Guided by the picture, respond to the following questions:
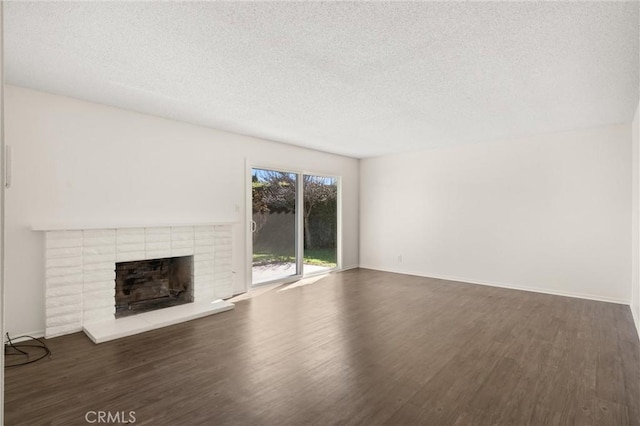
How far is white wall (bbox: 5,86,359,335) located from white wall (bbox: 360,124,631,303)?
10.6 ft

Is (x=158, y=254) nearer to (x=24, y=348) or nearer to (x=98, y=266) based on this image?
(x=98, y=266)

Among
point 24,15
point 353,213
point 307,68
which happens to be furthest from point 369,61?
point 353,213

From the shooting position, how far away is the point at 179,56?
2.58m

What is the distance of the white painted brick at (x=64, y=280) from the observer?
332 cm

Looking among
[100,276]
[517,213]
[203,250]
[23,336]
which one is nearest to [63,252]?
[100,276]

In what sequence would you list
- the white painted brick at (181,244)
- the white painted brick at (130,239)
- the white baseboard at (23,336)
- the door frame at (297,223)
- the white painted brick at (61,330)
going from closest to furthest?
the white baseboard at (23,336) < the white painted brick at (61,330) < the white painted brick at (130,239) < the white painted brick at (181,244) < the door frame at (297,223)

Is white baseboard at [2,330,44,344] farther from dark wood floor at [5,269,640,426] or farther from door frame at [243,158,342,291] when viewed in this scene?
door frame at [243,158,342,291]

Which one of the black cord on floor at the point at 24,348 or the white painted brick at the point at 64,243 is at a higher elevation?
the white painted brick at the point at 64,243

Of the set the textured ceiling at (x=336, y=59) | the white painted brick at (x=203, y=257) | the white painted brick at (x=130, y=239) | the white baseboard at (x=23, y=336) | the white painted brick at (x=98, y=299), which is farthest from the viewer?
the white painted brick at (x=203, y=257)

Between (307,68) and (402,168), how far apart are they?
14.3 feet

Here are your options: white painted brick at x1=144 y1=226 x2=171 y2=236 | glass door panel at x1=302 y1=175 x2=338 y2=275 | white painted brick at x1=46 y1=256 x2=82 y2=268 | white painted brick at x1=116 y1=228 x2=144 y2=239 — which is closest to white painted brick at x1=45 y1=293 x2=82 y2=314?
white painted brick at x1=46 y1=256 x2=82 y2=268

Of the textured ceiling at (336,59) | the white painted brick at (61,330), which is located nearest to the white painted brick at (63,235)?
the white painted brick at (61,330)

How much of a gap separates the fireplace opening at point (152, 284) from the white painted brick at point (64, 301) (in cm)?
49

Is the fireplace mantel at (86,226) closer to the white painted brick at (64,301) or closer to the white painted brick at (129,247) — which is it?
the white painted brick at (129,247)
